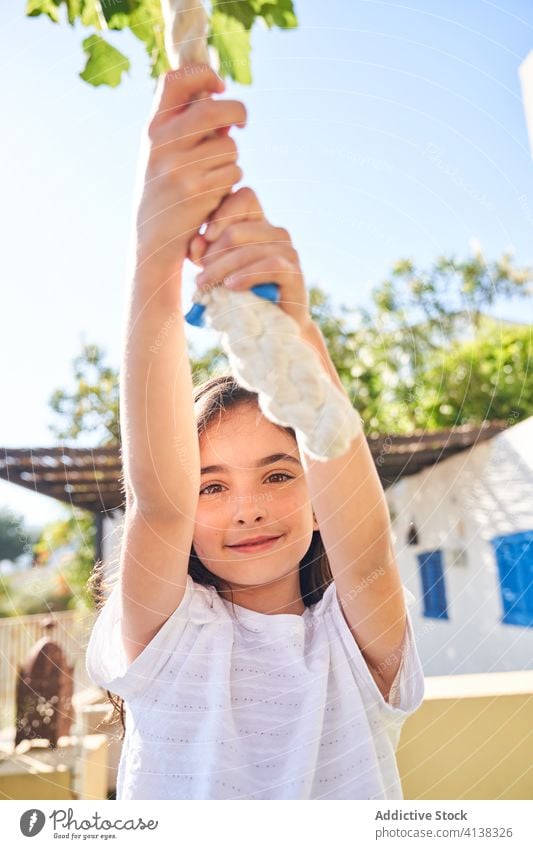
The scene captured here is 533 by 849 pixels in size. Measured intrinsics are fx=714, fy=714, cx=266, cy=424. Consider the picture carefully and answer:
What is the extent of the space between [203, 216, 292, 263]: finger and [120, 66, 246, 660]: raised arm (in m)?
0.01

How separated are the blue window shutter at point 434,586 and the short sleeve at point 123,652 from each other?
1.81m

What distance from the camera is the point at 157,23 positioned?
47 cm

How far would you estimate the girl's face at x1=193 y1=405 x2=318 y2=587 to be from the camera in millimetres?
453

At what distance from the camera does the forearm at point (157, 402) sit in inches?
11.6

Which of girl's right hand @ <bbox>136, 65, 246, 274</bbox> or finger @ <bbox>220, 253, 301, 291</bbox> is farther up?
girl's right hand @ <bbox>136, 65, 246, 274</bbox>

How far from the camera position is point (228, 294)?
10.1 inches

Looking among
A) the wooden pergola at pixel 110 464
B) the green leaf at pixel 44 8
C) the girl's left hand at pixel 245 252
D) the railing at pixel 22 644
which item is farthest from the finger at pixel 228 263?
the railing at pixel 22 644

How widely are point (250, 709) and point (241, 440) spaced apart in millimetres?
166

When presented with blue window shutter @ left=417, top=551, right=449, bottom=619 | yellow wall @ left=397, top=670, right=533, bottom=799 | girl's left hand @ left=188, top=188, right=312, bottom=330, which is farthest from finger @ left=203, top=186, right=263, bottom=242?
blue window shutter @ left=417, top=551, right=449, bottom=619

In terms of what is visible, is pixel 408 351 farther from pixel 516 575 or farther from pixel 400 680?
pixel 516 575

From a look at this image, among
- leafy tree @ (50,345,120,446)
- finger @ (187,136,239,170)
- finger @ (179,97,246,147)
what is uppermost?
leafy tree @ (50,345,120,446)

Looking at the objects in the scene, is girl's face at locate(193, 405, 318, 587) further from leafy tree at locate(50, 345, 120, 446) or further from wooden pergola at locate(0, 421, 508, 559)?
wooden pergola at locate(0, 421, 508, 559)

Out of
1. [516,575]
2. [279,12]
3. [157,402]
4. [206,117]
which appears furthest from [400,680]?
[516,575]
